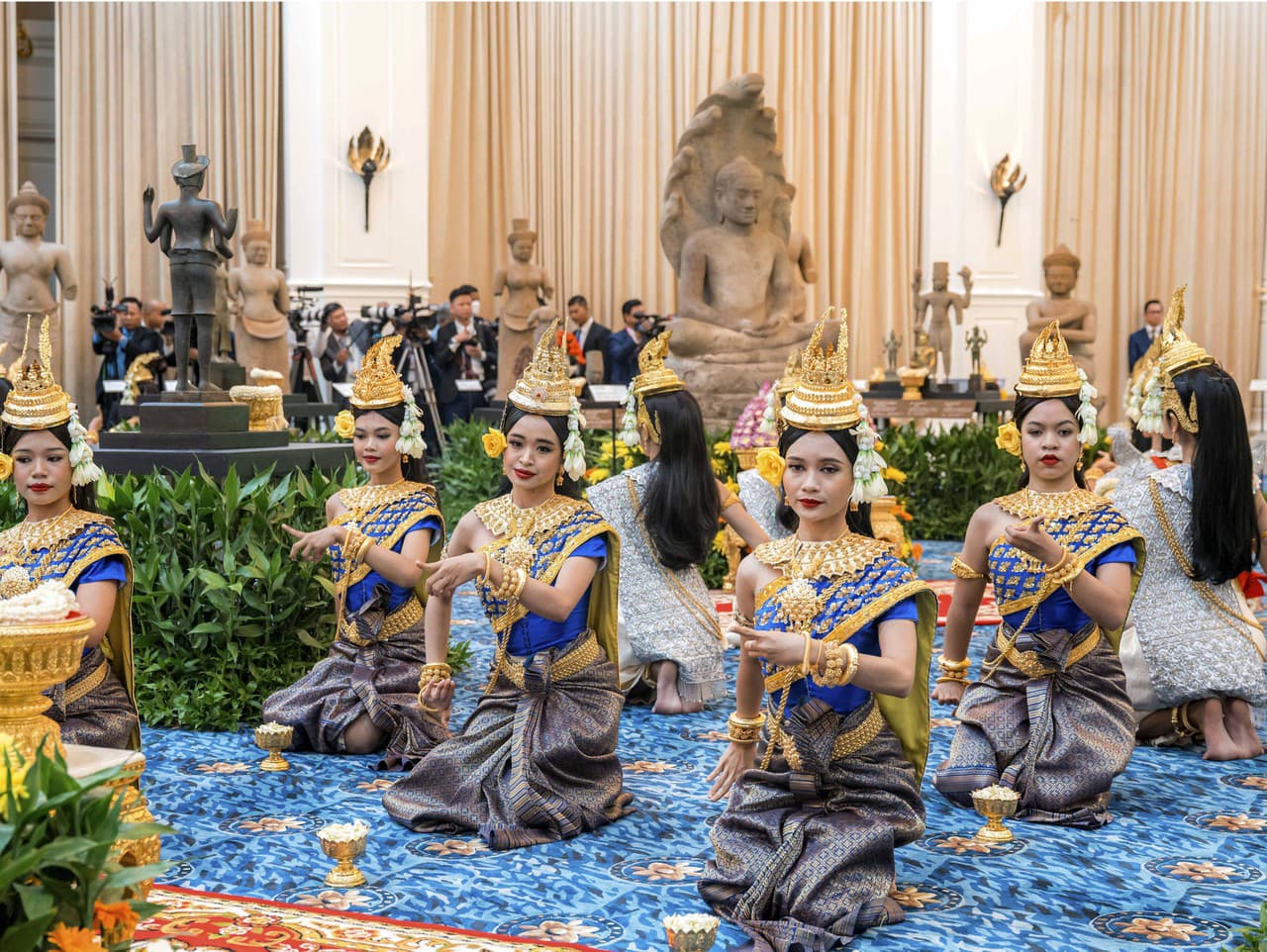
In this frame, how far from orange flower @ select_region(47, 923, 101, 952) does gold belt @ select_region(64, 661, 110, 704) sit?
73.2 inches

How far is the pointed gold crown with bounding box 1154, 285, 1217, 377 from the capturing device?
4.09 m

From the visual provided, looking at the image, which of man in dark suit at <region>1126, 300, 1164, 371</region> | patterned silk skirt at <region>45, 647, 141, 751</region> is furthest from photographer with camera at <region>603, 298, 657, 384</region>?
patterned silk skirt at <region>45, 647, 141, 751</region>

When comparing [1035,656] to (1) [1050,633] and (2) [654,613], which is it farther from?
(2) [654,613]

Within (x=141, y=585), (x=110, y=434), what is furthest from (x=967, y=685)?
(x=110, y=434)

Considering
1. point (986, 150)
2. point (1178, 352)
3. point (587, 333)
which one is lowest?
point (1178, 352)

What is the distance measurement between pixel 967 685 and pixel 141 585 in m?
2.49

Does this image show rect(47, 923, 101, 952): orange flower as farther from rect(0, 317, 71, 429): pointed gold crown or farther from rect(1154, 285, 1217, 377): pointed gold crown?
rect(1154, 285, 1217, 377): pointed gold crown

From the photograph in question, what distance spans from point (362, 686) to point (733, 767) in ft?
5.11

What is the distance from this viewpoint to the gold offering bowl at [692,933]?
2652 millimetres

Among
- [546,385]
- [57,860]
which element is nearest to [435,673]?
[546,385]

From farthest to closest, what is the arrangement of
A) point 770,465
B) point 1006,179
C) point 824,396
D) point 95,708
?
point 1006,179 → point 770,465 → point 95,708 → point 824,396

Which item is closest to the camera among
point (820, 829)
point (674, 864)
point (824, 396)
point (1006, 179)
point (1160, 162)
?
point (820, 829)

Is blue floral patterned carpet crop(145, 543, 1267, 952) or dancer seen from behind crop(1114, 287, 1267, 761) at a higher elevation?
dancer seen from behind crop(1114, 287, 1267, 761)

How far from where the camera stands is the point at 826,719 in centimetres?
296
